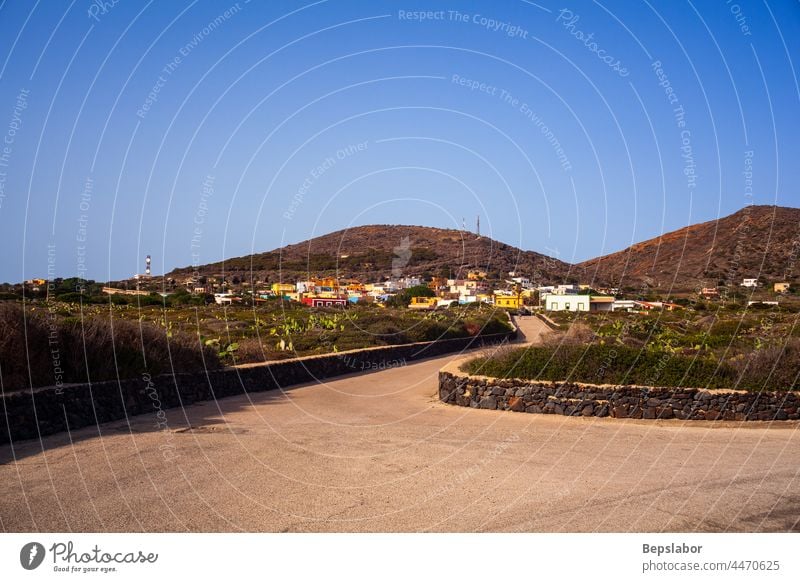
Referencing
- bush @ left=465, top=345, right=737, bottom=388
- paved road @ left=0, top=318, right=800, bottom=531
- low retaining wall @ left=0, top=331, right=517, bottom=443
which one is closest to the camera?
paved road @ left=0, top=318, right=800, bottom=531

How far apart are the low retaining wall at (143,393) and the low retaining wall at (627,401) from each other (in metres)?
6.09

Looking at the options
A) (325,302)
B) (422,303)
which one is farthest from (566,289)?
(325,302)

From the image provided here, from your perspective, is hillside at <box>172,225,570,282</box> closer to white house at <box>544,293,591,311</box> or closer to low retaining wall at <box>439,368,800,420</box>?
white house at <box>544,293,591,311</box>

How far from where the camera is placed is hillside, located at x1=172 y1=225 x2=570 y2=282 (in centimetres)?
8638

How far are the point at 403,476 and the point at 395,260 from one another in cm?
8879

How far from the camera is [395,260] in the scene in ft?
323

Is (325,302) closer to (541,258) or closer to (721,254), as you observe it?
(721,254)

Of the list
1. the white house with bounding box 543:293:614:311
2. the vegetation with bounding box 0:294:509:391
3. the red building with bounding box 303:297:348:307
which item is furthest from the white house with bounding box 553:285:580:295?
the vegetation with bounding box 0:294:509:391

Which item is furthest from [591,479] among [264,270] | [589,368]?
[264,270]

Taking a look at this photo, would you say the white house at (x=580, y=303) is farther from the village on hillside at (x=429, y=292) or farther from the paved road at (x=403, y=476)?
the paved road at (x=403, y=476)

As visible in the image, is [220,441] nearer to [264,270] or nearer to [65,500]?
[65,500]

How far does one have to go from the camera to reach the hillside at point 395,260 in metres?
86.4

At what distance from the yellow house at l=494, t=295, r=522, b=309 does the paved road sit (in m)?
60.9

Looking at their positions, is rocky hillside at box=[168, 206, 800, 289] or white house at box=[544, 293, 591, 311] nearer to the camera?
rocky hillside at box=[168, 206, 800, 289]
